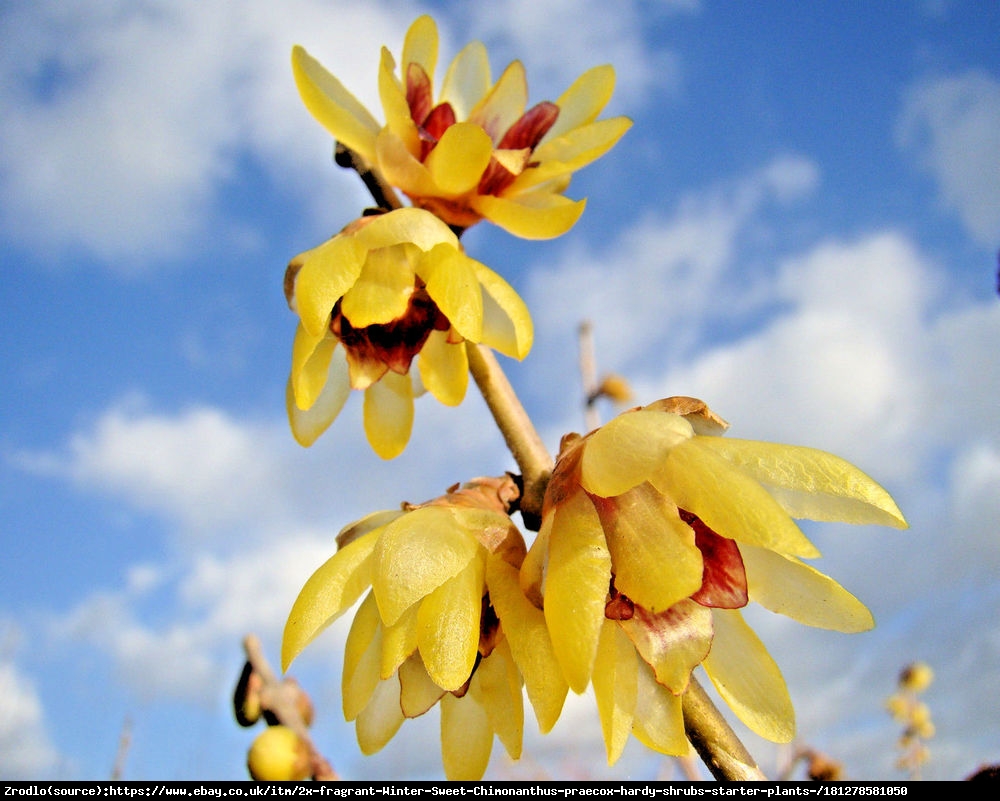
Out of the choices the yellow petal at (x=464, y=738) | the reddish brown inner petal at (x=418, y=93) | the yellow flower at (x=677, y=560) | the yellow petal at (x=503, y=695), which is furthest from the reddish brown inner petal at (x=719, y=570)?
the reddish brown inner petal at (x=418, y=93)

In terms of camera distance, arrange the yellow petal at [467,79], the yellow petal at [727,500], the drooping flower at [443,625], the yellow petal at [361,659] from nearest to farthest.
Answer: the yellow petal at [727,500] < the drooping flower at [443,625] < the yellow petal at [361,659] < the yellow petal at [467,79]

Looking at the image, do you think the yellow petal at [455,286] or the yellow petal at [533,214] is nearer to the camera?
Result: the yellow petal at [455,286]

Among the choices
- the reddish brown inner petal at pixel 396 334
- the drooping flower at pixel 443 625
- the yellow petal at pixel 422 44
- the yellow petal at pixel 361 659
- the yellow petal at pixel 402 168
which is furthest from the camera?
the yellow petal at pixel 422 44

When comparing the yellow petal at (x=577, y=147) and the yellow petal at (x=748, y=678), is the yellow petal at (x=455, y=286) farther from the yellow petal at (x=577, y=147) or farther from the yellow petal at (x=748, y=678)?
the yellow petal at (x=748, y=678)

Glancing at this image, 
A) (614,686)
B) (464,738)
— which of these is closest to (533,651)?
(614,686)

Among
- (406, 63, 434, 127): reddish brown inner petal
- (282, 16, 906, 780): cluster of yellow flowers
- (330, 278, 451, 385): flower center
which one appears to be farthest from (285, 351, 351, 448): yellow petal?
(406, 63, 434, 127): reddish brown inner petal

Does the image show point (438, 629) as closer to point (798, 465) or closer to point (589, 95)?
point (798, 465)
